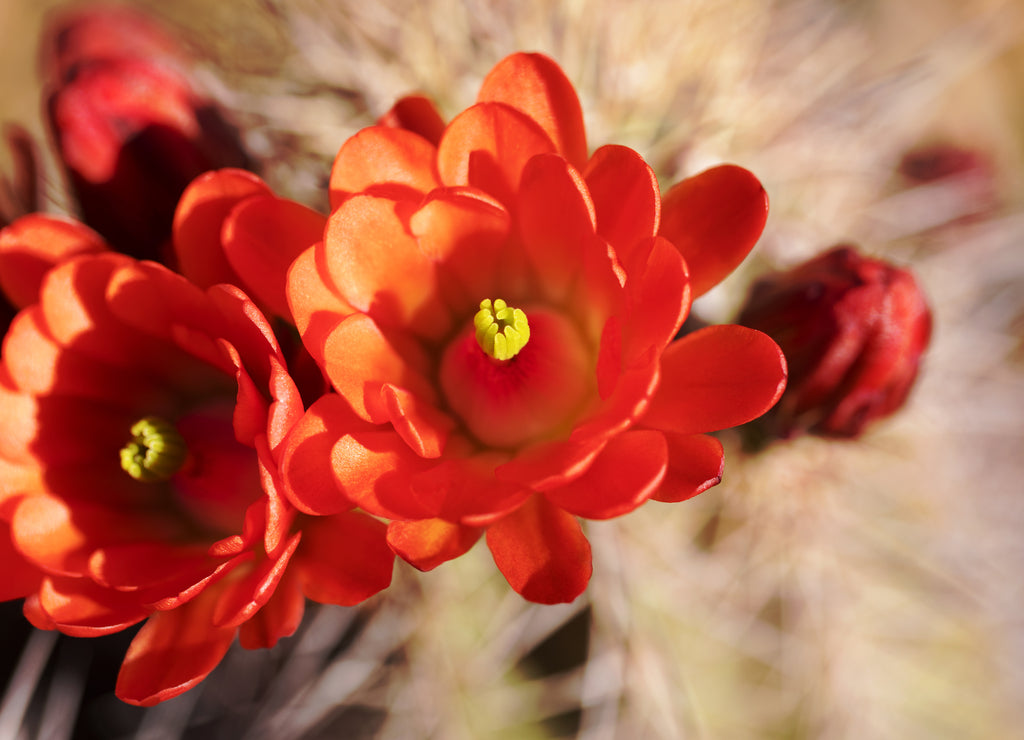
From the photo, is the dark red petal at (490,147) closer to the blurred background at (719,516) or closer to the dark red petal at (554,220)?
the dark red petal at (554,220)

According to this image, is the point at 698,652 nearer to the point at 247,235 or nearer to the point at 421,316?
the point at 421,316

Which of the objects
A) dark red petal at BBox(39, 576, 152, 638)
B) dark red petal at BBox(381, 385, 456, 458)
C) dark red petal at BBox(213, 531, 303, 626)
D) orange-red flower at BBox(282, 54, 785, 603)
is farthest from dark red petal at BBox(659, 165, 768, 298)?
dark red petal at BBox(39, 576, 152, 638)

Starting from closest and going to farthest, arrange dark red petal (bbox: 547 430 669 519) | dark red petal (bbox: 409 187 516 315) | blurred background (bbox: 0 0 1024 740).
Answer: dark red petal (bbox: 547 430 669 519) < dark red petal (bbox: 409 187 516 315) < blurred background (bbox: 0 0 1024 740)

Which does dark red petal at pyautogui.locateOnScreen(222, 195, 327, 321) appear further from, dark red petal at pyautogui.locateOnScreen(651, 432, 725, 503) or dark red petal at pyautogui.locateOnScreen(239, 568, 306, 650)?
dark red petal at pyautogui.locateOnScreen(651, 432, 725, 503)

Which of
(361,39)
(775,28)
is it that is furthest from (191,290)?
(775,28)

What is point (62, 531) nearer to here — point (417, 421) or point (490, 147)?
point (417, 421)

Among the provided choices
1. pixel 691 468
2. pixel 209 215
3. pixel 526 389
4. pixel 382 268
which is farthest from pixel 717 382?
pixel 209 215

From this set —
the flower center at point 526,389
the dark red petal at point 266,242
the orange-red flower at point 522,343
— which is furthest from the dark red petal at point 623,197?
the dark red petal at point 266,242
